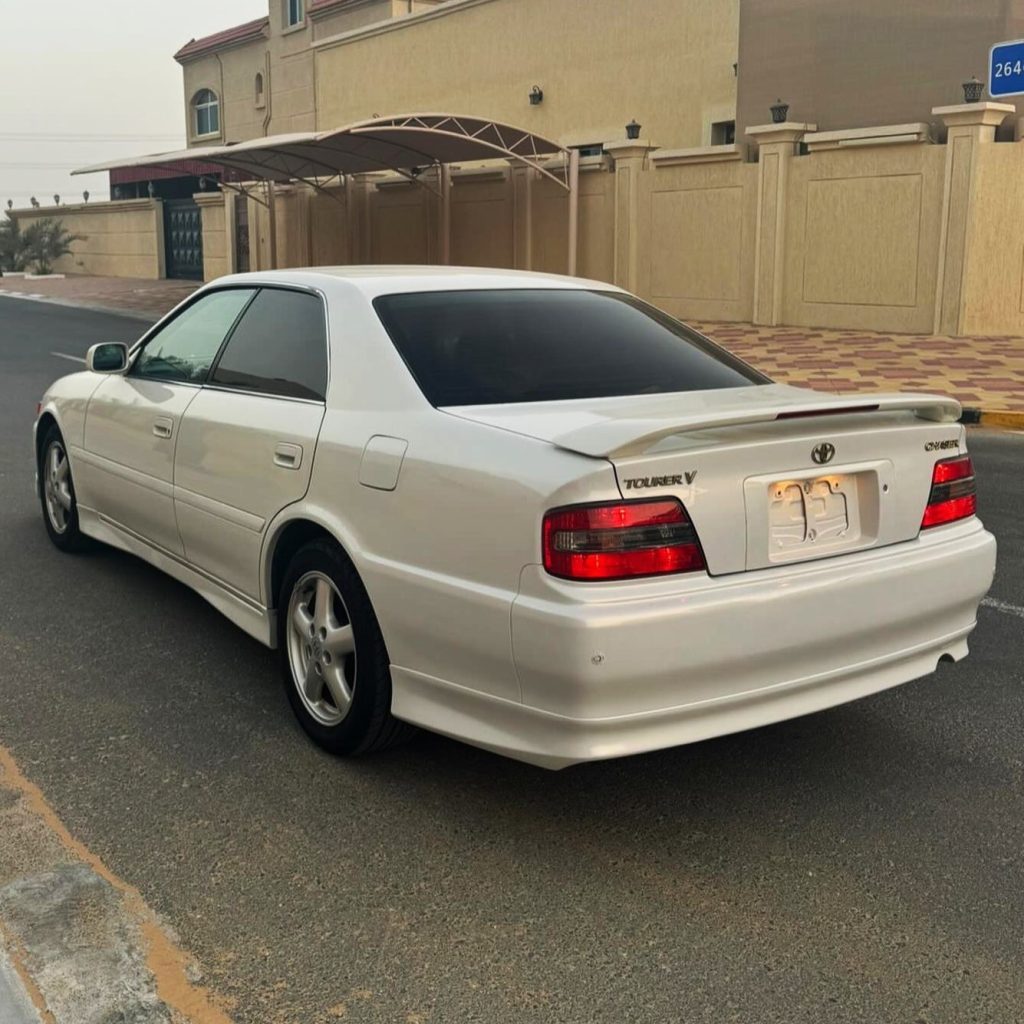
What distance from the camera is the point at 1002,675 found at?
466cm

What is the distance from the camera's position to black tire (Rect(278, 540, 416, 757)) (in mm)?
3662

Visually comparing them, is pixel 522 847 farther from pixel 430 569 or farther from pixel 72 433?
pixel 72 433

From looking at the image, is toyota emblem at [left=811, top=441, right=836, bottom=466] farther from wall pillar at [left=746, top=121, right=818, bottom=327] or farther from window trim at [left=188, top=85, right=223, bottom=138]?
window trim at [left=188, top=85, right=223, bottom=138]

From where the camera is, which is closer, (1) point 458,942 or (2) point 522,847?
(1) point 458,942

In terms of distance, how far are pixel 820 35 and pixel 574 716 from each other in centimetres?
1915

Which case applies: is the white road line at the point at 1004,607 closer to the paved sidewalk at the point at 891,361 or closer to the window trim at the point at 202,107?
the paved sidewalk at the point at 891,361

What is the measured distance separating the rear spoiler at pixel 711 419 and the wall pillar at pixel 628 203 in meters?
18.1

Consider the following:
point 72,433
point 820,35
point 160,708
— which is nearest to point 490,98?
point 820,35

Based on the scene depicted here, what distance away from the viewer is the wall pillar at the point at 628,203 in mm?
21234

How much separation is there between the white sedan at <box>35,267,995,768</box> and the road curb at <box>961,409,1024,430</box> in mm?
7722

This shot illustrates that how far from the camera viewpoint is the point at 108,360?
18.5 feet

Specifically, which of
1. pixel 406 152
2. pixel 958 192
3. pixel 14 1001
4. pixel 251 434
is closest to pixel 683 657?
pixel 14 1001

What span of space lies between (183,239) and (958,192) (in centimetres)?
2940

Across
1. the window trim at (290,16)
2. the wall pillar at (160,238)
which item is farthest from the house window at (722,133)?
the wall pillar at (160,238)
